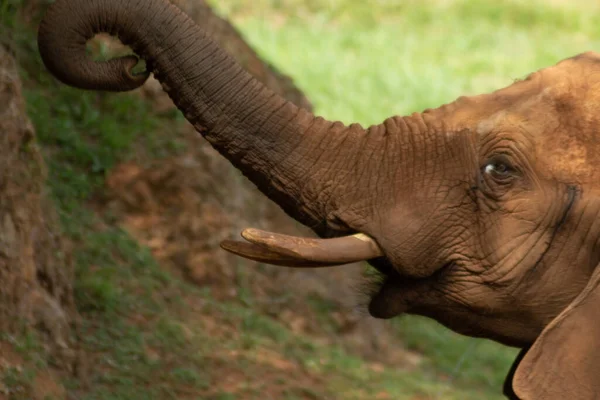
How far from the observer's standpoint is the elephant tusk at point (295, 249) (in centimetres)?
454

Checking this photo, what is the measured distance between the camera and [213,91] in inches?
191

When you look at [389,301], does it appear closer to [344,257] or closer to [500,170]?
[344,257]

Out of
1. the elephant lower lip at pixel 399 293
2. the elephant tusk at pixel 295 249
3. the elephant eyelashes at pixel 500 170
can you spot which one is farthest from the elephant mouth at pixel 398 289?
the elephant eyelashes at pixel 500 170

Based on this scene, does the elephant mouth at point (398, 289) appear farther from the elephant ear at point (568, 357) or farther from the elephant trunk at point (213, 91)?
the elephant ear at point (568, 357)

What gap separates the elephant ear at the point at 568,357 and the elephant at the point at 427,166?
260 millimetres

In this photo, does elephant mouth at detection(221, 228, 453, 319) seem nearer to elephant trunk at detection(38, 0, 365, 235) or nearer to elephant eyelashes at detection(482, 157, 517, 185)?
elephant trunk at detection(38, 0, 365, 235)

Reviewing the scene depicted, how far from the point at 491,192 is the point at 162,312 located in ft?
8.38

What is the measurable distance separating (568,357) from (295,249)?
3.22ft

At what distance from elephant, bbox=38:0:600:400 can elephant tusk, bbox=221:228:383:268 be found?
2cm

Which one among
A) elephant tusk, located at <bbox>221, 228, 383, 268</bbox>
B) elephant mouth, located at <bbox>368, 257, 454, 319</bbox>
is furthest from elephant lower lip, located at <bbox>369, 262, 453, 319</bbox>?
elephant tusk, located at <bbox>221, 228, 383, 268</bbox>

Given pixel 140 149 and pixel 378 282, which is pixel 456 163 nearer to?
pixel 378 282

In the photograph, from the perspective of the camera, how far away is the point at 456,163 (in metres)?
4.93

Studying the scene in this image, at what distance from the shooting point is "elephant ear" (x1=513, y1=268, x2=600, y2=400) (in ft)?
14.8

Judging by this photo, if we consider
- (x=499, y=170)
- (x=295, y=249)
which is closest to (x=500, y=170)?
(x=499, y=170)
